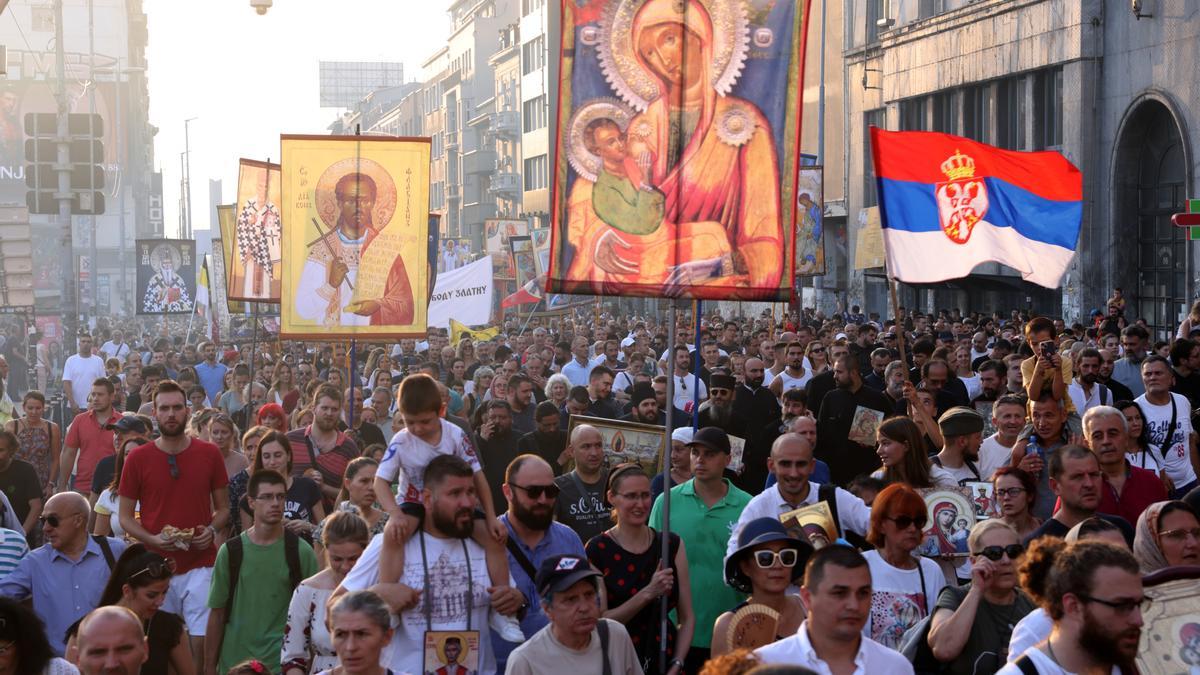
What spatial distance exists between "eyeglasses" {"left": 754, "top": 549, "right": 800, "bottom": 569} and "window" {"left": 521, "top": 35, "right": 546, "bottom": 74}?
7564cm

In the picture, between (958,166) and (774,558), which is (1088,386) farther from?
(774,558)

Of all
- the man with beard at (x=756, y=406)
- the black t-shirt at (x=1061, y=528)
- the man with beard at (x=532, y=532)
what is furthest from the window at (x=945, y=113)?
the man with beard at (x=532, y=532)

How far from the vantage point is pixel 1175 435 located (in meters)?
10.3

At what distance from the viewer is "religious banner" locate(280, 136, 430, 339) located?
44.3 ft

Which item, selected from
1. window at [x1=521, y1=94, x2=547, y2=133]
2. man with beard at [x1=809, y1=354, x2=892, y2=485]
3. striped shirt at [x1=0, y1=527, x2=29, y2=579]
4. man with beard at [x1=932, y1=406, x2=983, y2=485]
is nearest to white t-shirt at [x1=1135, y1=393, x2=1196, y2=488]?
man with beard at [x1=809, y1=354, x2=892, y2=485]

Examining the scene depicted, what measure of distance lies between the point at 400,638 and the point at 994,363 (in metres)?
7.03

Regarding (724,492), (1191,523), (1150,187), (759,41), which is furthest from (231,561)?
(1150,187)

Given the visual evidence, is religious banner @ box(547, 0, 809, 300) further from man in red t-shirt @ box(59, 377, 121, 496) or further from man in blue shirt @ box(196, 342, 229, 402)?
man in blue shirt @ box(196, 342, 229, 402)

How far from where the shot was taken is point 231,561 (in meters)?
7.96

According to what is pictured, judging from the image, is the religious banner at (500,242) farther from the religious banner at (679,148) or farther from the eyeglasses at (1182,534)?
the eyeglasses at (1182,534)

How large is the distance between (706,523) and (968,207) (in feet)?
18.3

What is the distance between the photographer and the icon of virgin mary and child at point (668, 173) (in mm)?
7402

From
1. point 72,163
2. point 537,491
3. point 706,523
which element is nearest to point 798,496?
point 706,523

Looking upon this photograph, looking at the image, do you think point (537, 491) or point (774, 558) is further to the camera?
point (537, 491)
